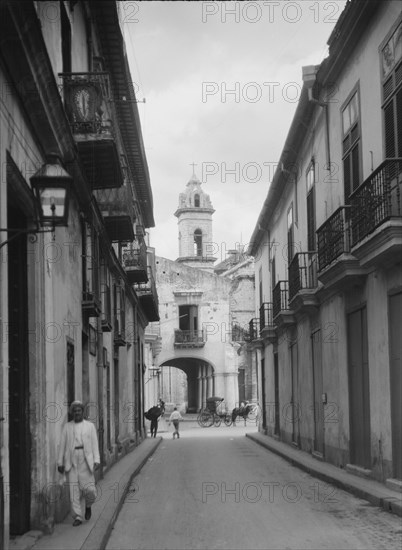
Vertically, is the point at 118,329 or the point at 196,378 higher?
the point at 118,329

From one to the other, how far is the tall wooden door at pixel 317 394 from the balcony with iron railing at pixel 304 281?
743 millimetres

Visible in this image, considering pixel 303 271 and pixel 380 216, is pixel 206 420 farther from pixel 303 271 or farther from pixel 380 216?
pixel 380 216

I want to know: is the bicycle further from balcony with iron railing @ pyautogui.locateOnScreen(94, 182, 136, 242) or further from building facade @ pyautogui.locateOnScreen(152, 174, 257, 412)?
balcony with iron railing @ pyautogui.locateOnScreen(94, 182, 136, 242)

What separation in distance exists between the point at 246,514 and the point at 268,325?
17632mm

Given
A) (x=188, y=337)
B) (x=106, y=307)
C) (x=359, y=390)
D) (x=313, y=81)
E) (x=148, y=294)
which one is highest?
(x=313, y=81)

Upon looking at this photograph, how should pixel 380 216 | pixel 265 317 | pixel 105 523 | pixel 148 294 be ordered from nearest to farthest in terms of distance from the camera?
pixel 105 523
pixel 380 216
pixel 148 294
pixel 265 317

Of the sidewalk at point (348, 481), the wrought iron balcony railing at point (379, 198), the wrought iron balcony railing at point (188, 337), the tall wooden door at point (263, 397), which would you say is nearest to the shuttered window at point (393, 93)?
the wrought iron balcony railing at point (379, 198)

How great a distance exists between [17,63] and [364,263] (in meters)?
7.31

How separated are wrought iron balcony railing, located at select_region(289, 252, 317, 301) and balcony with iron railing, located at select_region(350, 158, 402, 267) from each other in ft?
19.4

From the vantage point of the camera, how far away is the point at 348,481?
47.5 feet

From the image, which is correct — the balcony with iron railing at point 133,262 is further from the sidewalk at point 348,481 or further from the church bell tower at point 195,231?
the church bell tower at point 195,231

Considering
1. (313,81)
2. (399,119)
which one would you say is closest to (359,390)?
(399,119)

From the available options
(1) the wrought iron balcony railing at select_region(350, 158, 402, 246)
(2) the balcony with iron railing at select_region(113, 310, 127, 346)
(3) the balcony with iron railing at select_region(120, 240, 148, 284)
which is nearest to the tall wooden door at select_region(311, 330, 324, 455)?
(2) the balcony with iron railing at select_region(113, 310, 127, 346)

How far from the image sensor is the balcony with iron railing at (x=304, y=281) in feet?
Answer: 65.0
